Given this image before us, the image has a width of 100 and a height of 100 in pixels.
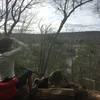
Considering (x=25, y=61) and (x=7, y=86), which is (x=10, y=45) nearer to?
(x=7, y=86)

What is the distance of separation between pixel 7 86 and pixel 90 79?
19.4 feet

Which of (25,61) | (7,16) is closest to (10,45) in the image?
(25,61)

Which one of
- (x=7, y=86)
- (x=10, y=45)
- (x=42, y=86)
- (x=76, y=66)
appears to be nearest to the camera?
(x=7, y=86)

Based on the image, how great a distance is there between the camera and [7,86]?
7906mm

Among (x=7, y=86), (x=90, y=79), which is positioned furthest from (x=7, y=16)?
(x=7, y=86)

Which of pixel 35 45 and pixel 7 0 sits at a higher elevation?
pixel 7 0

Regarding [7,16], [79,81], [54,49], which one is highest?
[7,16]

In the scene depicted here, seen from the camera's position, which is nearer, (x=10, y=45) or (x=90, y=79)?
(x=10, y=45)

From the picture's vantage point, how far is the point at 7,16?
14.6m

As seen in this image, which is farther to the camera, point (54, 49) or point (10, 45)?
point (54, 49)

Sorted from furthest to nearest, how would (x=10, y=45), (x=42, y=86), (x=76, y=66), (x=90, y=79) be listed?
(x=76, y=66) < (x=90, y=79) < (x=42, y=86) < (x=10, y=45)

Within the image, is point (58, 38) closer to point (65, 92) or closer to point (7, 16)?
point (7, 16)

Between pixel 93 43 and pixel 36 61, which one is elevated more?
pixel 93 43

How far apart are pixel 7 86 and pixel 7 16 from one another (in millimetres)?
7203
